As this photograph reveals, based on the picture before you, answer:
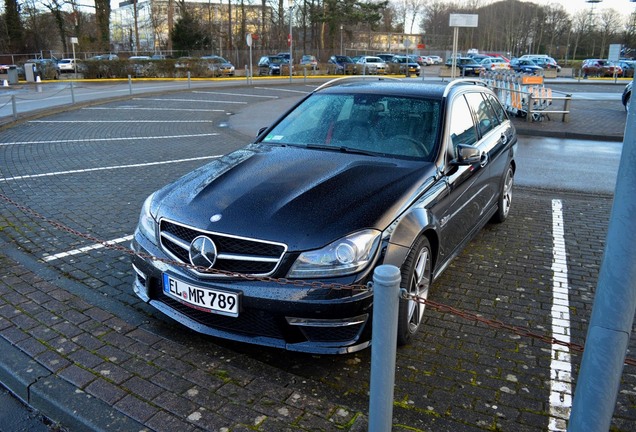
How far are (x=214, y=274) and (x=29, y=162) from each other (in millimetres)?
8055

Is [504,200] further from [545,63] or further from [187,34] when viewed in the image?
[187,34]

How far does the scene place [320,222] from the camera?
3.43 m

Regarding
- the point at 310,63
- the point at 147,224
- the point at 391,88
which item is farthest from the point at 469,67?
the point at 147,224

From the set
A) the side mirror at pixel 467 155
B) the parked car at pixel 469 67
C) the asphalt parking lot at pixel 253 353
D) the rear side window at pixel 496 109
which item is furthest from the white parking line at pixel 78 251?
the parked car at pixel 469 67

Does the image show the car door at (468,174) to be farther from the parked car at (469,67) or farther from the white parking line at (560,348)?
the parked car at (469,67)

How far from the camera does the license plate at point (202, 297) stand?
3.35m

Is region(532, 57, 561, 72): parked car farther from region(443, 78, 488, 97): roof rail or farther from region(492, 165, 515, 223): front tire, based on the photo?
region(443, 78, 488, 97): roof rail

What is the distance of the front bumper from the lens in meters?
3.23

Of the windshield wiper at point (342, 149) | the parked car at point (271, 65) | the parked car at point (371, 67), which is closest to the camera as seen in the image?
the windshield wiper at point (342, 149)

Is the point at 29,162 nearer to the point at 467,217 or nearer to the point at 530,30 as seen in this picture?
the point at 467,217

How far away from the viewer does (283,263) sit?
10.8 feet

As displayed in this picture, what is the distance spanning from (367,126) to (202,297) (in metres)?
2.24

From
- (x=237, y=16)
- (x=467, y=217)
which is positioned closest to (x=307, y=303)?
(x=467, y=217)

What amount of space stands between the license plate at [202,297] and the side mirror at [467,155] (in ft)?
7.34
